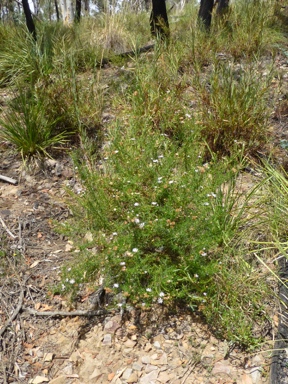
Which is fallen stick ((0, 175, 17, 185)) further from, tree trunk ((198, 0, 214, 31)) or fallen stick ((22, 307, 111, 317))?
tree trunk ((198, 0, 214, 31))

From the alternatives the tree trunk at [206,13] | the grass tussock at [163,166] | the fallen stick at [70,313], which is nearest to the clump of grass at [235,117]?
the grass tussock at [163,166]

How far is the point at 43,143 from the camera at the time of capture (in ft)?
12.6

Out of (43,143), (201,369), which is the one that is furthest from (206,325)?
(43,143)

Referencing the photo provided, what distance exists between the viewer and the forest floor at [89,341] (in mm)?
2234

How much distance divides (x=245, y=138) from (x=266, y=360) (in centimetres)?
207

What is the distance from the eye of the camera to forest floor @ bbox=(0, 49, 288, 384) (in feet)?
7.33

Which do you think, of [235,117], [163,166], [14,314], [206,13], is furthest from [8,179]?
[206,13]

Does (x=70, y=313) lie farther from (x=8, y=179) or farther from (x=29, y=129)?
(x=29, y=129)

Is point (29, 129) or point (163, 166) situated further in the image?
point (29, 129)

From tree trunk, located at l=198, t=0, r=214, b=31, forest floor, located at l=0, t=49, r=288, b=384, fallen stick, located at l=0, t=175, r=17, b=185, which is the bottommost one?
forest floor, located at l=0, t=49, r=288, b=384

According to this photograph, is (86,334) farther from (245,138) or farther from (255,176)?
(245,138)

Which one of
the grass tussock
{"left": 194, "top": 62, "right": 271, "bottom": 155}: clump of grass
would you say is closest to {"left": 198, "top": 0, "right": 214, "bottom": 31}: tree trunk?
the grass tussock

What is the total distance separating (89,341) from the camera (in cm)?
243

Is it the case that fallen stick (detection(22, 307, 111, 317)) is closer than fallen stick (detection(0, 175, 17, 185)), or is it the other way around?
fallen stick (detection(22, 307, 111, 317))
